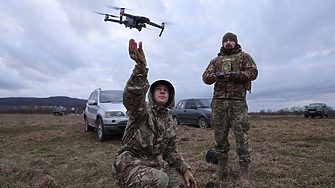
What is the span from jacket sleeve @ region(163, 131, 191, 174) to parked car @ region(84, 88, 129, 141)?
163 inches

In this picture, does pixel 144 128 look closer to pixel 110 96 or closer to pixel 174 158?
pixel 174 158

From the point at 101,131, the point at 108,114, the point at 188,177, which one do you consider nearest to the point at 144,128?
the point at 188,177

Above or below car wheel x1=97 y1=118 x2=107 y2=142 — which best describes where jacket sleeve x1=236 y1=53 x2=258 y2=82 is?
above

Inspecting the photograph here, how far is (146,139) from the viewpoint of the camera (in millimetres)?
1733

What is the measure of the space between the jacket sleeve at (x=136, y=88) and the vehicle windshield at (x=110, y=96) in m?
5.64

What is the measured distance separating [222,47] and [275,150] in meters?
2.92

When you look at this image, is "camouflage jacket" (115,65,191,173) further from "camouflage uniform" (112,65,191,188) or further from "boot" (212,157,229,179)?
"boot" (212,157,229,179)

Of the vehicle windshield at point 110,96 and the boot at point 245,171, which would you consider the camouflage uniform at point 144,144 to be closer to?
the boot at point 245,171

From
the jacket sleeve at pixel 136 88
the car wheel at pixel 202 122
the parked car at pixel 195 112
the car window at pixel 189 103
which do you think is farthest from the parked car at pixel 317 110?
the jacket sleeve at pixel 136 88

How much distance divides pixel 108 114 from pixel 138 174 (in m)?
4.78

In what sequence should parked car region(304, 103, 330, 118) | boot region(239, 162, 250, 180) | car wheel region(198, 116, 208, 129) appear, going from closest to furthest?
boot region(239, 162, 250, 180)
car wheel region(198, 116, 208, 129)
parked car region(304, 103, 330, 118)

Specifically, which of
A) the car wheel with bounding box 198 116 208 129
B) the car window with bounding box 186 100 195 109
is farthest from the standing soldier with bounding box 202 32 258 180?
the car window with bounding box 186 100 195 109

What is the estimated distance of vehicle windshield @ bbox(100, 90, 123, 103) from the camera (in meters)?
7.05

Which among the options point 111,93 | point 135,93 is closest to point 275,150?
point 135,93
